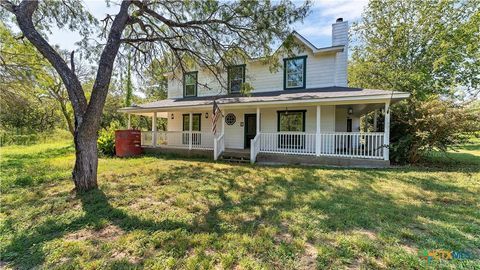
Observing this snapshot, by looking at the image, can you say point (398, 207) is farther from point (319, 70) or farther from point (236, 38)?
point (319, 70)

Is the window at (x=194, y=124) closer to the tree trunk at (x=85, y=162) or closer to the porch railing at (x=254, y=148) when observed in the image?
the porch railing at (x=254, y=148)

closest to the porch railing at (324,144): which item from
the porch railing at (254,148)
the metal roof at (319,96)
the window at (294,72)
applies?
the porch railing at (254,148)

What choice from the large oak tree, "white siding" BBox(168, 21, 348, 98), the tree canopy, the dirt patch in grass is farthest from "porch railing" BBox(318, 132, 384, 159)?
the tree canopy

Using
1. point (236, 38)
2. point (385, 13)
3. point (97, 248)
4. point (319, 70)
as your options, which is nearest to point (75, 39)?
point (236, 38)

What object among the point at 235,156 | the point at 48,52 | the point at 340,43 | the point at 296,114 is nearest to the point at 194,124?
the point at 235,156

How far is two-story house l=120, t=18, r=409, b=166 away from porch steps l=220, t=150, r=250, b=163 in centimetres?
5

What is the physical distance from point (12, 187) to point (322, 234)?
25.4 feet

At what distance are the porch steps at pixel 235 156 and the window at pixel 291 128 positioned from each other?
160 cm

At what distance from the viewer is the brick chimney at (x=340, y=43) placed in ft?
37.5

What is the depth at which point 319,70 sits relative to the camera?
37.1ft

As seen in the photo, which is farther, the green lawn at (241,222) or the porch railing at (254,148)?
the porch railing at (254,148)

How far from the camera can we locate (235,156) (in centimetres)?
1079

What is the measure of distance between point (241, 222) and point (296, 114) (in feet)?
27.3

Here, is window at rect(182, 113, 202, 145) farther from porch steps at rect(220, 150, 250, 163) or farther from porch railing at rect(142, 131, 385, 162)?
porch steps at rect(220, 150, 250, 163)
